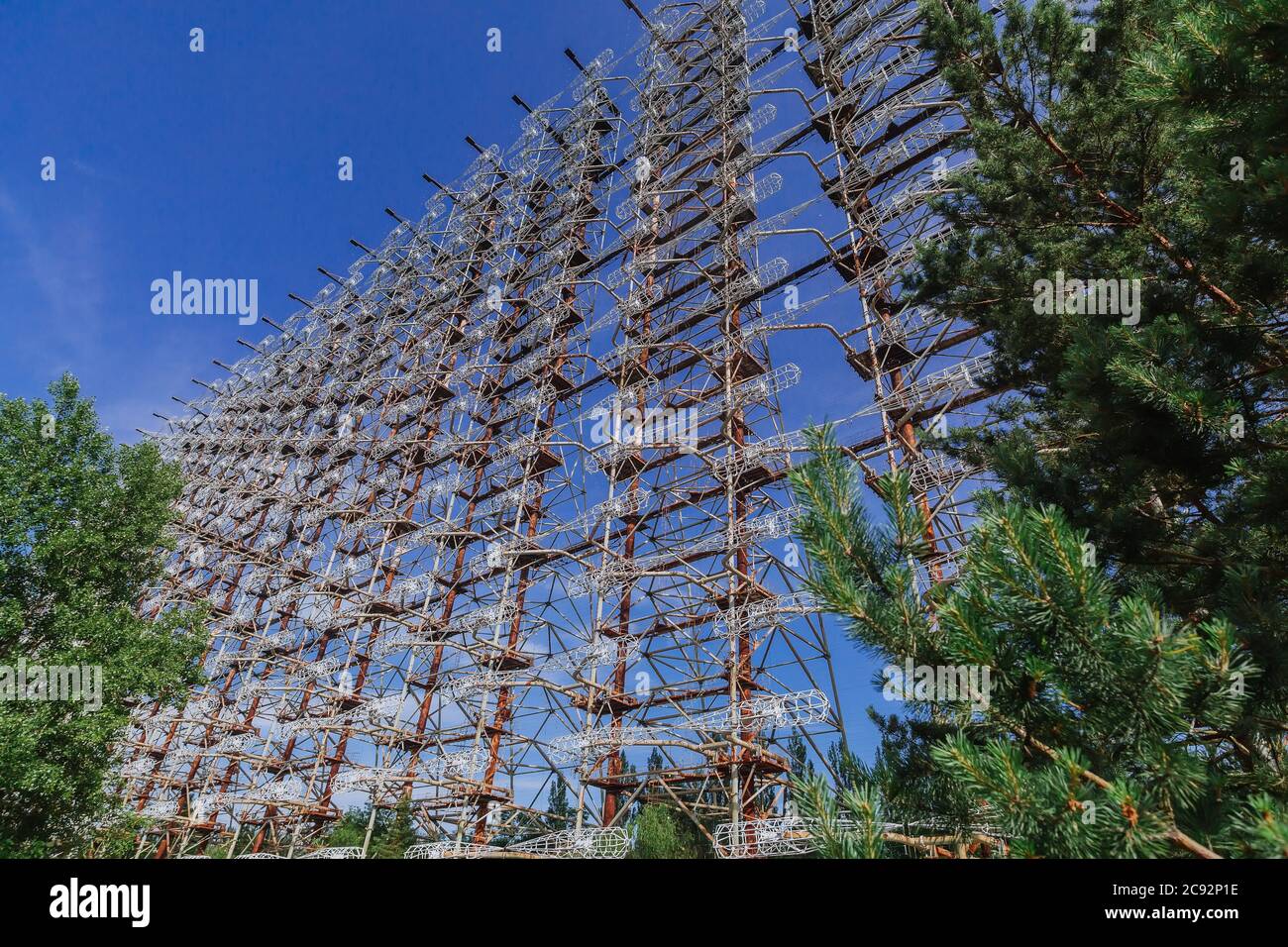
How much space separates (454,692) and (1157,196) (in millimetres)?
16458

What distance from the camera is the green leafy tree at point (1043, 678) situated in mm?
2010

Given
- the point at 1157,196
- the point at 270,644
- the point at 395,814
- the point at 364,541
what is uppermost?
the point at 1157,196

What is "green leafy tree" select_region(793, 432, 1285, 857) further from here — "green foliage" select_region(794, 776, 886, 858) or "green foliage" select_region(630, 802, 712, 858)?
"green foliage" select_region(630, 802, 712, 858)

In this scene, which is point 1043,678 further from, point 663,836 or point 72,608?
point 72,608

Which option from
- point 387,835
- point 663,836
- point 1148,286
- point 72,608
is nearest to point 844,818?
point 1148,286

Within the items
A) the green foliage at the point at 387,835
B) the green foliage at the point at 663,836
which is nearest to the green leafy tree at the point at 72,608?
the green foliage at the point at 387,835

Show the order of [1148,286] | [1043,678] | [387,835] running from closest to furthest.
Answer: [1043,678]
[1148,286]
[387,835]

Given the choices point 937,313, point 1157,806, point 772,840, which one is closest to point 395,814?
point 772,840

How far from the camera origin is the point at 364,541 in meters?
29.0

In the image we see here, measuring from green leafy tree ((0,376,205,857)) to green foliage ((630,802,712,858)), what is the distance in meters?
10.1

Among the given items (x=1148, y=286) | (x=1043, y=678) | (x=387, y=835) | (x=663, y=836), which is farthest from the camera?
(x=387, y=835)

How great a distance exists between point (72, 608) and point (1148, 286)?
56.5 ft

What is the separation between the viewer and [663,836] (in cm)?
1299
